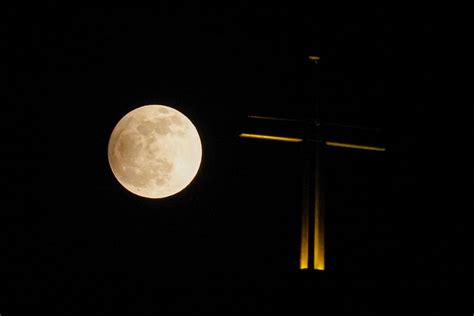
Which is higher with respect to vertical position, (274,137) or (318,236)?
(274,137)

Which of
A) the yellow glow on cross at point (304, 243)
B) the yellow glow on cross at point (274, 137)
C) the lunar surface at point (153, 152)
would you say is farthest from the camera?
the lunar surface at point (153, 152)

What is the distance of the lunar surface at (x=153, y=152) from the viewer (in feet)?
13.1

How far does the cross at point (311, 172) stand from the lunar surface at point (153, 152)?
1.74ft

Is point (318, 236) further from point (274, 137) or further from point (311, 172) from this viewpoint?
point (274, 137)

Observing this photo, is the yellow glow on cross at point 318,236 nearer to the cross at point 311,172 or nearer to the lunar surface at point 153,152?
the cross at point 311,172

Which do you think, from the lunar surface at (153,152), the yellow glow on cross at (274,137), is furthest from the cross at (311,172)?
the lunar surface at (153,152)

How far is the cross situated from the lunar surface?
529mm

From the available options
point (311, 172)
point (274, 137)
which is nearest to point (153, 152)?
point (274, 137)

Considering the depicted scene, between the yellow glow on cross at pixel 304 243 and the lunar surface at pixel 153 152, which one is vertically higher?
the lunar surface at pixel 153 152

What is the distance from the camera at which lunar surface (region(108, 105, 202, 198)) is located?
3990mm

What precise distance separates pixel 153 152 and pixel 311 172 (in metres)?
1.08

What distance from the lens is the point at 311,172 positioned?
376 cm

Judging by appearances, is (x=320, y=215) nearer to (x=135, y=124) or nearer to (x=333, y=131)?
(x=333, y=131)

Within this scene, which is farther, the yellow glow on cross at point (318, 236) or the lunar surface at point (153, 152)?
the lunar surface at point (153, 152)
